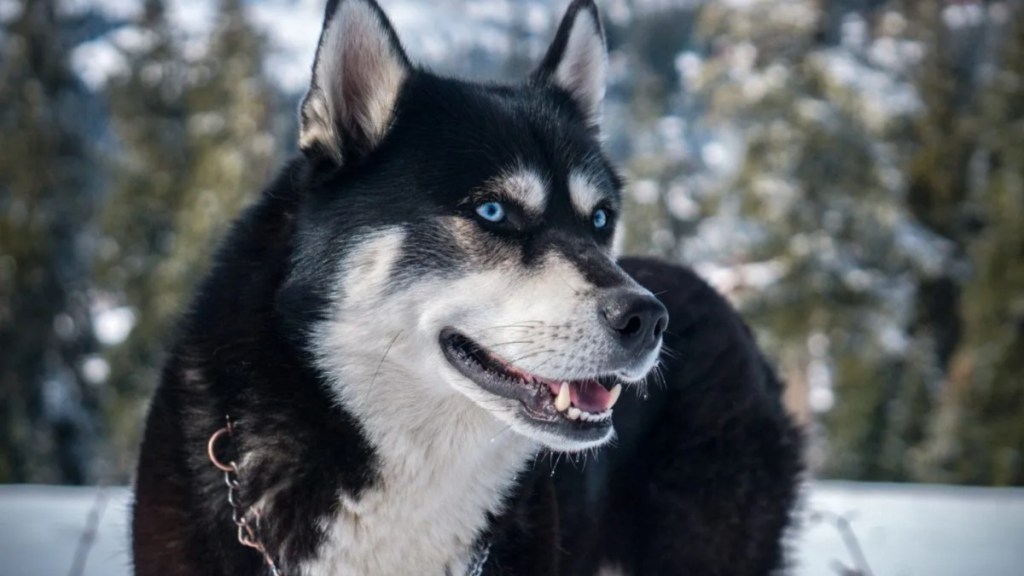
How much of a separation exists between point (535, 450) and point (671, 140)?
1921 centimetres

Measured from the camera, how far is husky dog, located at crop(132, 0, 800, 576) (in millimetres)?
2248

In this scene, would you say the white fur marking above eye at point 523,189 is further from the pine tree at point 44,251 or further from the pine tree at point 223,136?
the pine tree at point 44,251

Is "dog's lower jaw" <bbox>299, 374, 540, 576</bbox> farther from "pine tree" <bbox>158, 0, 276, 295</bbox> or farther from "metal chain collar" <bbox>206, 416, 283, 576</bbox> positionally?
"pine tree" <bbox>158, 0, 276, 295</bbox>

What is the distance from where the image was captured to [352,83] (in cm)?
246

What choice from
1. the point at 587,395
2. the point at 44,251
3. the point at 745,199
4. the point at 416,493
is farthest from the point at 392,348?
the point at 44,251

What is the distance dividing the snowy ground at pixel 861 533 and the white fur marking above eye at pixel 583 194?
7.46 feet

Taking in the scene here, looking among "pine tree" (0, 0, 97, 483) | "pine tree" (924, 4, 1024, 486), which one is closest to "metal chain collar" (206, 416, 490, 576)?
"pine tree" (924, 4, 1024, 486)

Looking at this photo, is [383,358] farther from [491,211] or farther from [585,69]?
[585,69]

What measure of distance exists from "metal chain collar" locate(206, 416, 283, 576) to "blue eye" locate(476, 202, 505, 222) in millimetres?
773

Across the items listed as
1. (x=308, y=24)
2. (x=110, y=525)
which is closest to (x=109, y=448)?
(x=110, y=525)

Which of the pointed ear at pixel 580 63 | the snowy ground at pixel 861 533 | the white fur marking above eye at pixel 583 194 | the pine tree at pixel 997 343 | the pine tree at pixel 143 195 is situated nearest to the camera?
the white fur marking above eye at pixel 583 194

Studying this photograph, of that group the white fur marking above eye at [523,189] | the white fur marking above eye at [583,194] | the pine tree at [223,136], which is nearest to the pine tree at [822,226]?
the pine tree at [223,136]

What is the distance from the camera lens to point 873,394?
15.6 metres

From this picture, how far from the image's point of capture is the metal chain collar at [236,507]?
88.0 inches
